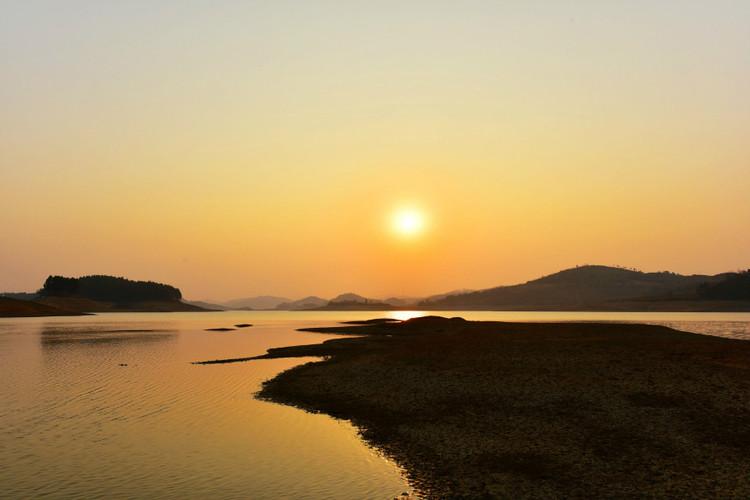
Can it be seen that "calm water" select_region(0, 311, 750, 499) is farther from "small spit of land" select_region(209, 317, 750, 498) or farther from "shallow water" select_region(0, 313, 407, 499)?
"small spit of land" select_region(209, 317, 750, 498)

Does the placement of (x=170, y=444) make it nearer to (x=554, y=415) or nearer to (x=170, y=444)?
(x=170, y=444)

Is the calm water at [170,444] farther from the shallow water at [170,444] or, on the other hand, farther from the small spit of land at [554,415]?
the small spit of land at [554,415]

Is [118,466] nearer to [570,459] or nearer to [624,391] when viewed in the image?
[570,459]

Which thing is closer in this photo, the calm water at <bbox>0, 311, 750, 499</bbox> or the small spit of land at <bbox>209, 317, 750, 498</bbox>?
the small spit of land at <bbox>209, 317, 750, 498</bbox>

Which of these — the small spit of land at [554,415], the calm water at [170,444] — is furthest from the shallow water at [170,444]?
the small spit of land at [554,415]

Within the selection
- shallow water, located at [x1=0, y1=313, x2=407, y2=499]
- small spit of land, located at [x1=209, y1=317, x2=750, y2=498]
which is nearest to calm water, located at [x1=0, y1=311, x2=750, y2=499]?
shallow water, located at [x1=0, y1=313, x2=407, y2=499]

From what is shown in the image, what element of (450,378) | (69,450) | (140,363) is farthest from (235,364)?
(69,450)

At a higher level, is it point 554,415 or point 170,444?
point 554,415

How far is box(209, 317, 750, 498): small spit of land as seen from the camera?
19.8 meters

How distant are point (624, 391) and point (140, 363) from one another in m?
49.1

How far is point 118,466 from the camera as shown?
75.7 feet

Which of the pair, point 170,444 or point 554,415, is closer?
point 170,444

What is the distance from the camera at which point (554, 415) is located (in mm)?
28750

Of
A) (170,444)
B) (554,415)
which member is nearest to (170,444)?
(170,444)
